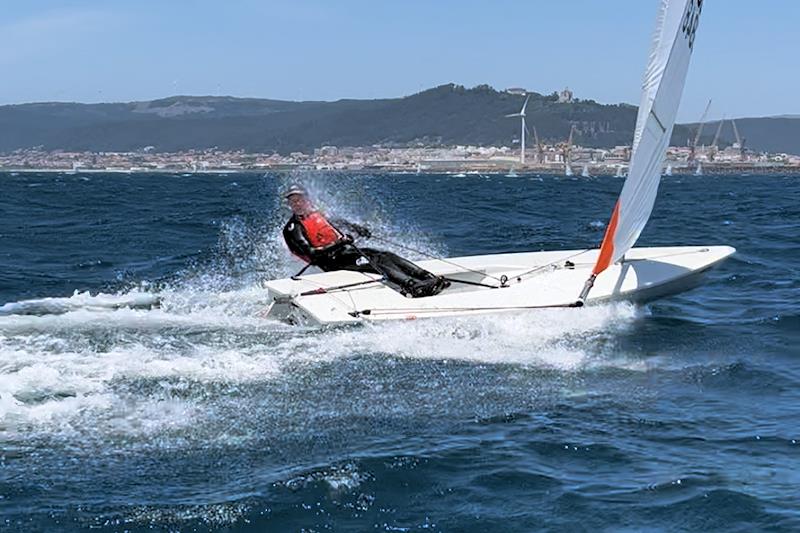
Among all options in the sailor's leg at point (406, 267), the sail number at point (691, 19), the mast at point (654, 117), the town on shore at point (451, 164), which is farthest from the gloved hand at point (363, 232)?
the town on shore at point (451, 164)

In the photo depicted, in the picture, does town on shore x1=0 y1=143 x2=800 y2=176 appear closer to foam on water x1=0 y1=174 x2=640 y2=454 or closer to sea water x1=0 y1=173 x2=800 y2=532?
foam on water x1=0 y1=174 x2=640 y2=454

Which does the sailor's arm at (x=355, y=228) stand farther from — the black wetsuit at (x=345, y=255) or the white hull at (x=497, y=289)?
the white hull at (x=497, y=289)

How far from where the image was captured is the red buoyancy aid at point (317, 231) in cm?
1162

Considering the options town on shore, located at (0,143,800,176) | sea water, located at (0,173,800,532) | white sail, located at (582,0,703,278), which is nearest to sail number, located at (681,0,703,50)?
white sail, located at (582,0,703,278)

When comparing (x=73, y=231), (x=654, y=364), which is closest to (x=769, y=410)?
(x=654, y=364)

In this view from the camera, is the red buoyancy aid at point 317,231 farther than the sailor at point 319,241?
Yes

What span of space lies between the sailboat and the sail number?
0.04 feet

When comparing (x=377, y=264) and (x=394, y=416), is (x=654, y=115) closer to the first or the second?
(x=377, y=264)

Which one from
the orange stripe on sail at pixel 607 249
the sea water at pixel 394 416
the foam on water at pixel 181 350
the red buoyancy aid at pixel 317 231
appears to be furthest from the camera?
the red buoyancy aid at pixel 317 231

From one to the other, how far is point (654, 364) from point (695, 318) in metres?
2.57

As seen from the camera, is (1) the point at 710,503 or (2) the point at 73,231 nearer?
(1) the point at 710,503

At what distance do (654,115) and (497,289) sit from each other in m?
2.35

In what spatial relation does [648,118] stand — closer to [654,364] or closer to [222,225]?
[654,364]

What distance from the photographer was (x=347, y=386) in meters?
7.41
